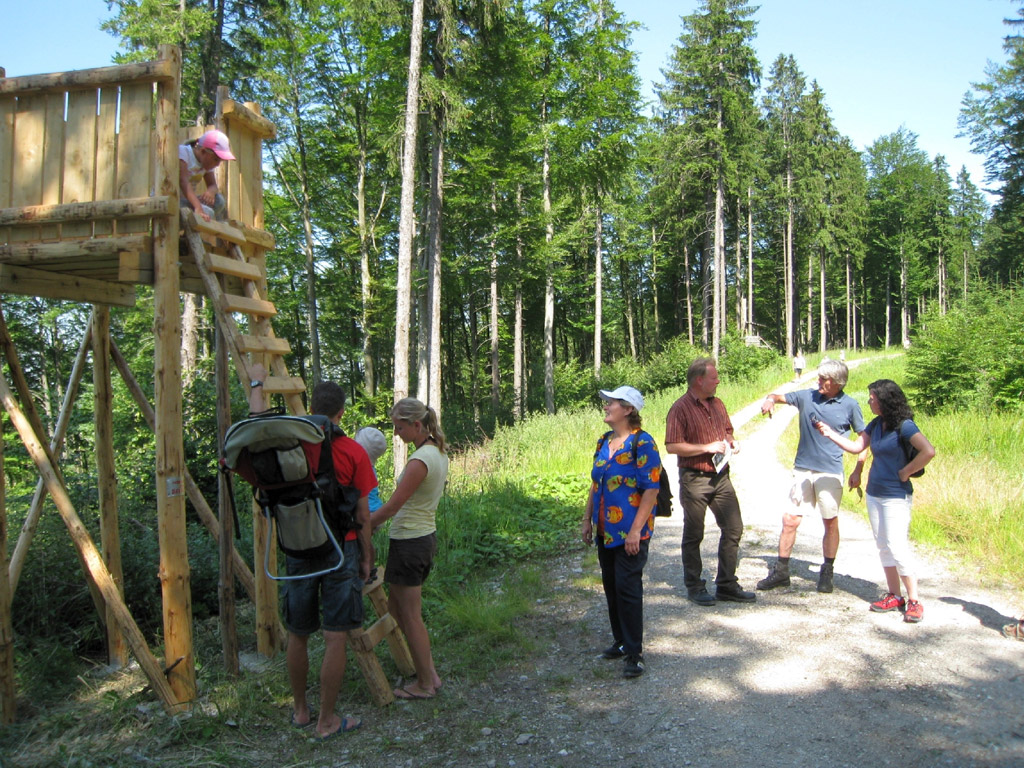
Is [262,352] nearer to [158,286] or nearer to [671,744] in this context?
[158,286]

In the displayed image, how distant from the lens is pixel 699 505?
5715mm

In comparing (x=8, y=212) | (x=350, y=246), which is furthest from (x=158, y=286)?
(x=350, y=246)

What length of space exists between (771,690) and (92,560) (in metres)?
4.73

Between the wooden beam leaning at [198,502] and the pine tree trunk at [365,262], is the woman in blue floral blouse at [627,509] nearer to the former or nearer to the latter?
the wooden beam leaning at [198,502]

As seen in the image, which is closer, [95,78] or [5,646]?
[95,78]

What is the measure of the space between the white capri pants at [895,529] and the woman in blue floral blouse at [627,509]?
2.04 meters

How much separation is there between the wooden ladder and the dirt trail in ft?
1.67

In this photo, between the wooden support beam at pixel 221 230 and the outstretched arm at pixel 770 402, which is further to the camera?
the outstretched arm at pixel 770 402

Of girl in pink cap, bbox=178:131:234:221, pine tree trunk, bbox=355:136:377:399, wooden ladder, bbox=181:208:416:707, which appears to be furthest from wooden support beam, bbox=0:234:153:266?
pine tree trunk, bbox=355:136:377:399

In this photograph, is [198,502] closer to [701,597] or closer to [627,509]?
[627,509]

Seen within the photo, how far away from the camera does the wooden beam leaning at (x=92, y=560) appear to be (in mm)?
4363

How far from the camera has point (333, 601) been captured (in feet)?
12.9

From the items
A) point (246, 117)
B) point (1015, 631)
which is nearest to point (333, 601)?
point (246, 117)

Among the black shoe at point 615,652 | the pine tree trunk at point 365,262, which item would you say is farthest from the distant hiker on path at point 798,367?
the pine tree trunk at point 365,262
